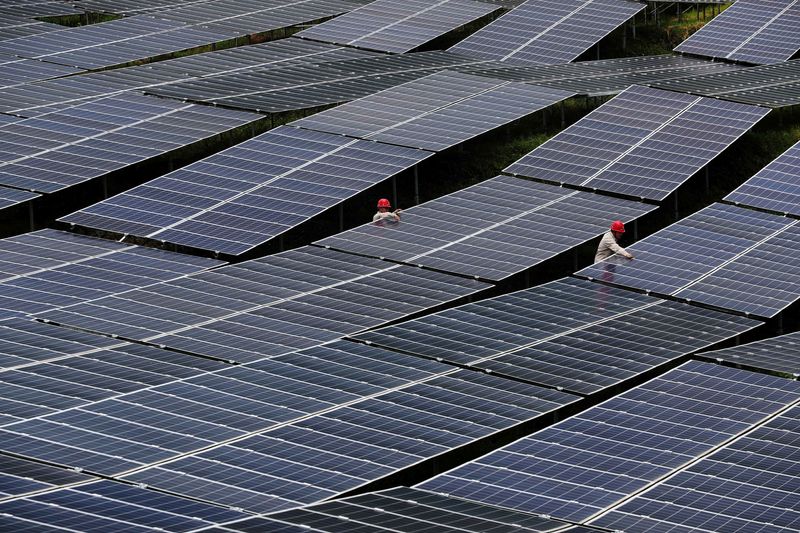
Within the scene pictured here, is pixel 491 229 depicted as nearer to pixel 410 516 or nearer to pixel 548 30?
pixel 410 516

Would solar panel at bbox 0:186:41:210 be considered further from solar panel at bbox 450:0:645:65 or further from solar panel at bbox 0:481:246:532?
solar panel at bbox 450:0:645:65

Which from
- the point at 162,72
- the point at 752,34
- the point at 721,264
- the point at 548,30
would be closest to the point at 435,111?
the point at 162,72

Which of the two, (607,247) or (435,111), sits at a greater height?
(435,111)

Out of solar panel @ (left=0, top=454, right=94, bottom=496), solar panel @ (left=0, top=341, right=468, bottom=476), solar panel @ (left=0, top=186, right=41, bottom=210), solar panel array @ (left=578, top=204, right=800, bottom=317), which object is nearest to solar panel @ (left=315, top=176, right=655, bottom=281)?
solar panel array @ (left=578, top=204, right=800, bottom=317)

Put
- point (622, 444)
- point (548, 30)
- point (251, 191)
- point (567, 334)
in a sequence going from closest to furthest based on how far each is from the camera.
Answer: point (622, 444) → point (567, 334) → point (251, 191) → point (548, 30)

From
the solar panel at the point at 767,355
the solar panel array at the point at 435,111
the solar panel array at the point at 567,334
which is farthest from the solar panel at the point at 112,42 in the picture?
the solar panel at the point at 767,355

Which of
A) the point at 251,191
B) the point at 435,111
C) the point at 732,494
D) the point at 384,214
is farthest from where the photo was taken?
the point at 435,111

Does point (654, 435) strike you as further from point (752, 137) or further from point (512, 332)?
point (752, 137)

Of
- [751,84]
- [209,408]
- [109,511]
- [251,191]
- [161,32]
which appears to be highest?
[161,32]

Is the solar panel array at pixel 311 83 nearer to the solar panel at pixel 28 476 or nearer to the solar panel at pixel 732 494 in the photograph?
the solar panel at pixel 28 476
